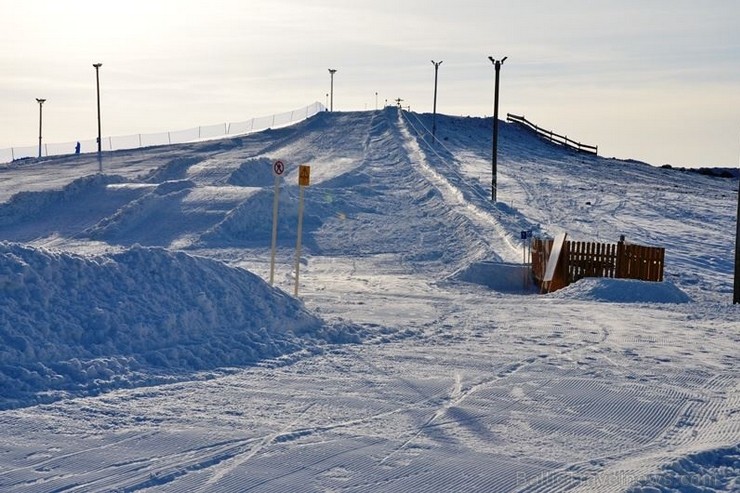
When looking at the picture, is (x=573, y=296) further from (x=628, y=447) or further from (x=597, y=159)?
(x=597, y=159)

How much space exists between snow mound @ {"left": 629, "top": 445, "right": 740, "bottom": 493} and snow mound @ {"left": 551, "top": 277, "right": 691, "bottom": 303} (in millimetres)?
12422

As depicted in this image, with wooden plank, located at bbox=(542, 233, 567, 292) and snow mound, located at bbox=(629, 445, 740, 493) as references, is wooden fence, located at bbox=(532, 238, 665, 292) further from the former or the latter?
snow mound, located at bbox=(629, 445, 740, 493)

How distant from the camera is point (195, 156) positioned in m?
59.2

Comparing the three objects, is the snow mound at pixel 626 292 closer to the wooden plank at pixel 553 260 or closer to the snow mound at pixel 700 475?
the wooden plank at pixel 553 260

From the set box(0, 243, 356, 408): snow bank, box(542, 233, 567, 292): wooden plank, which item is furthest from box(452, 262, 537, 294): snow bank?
box(0, 243, 356, 408): snow bank

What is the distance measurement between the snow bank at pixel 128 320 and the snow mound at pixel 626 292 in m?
7.95

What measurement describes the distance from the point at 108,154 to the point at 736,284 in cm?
5331

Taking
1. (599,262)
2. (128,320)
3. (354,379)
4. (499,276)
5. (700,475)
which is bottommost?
(499,276)

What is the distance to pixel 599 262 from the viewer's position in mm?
25219

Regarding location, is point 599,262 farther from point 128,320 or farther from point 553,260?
point 128,320

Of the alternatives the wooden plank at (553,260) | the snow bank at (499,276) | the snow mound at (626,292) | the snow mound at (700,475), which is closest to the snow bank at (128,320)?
the snow mound at (700,475)

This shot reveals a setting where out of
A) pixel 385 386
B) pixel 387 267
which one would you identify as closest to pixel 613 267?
pixel 387 267

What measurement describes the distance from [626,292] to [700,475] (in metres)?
13.4

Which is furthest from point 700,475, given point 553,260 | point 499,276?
point 499,276
